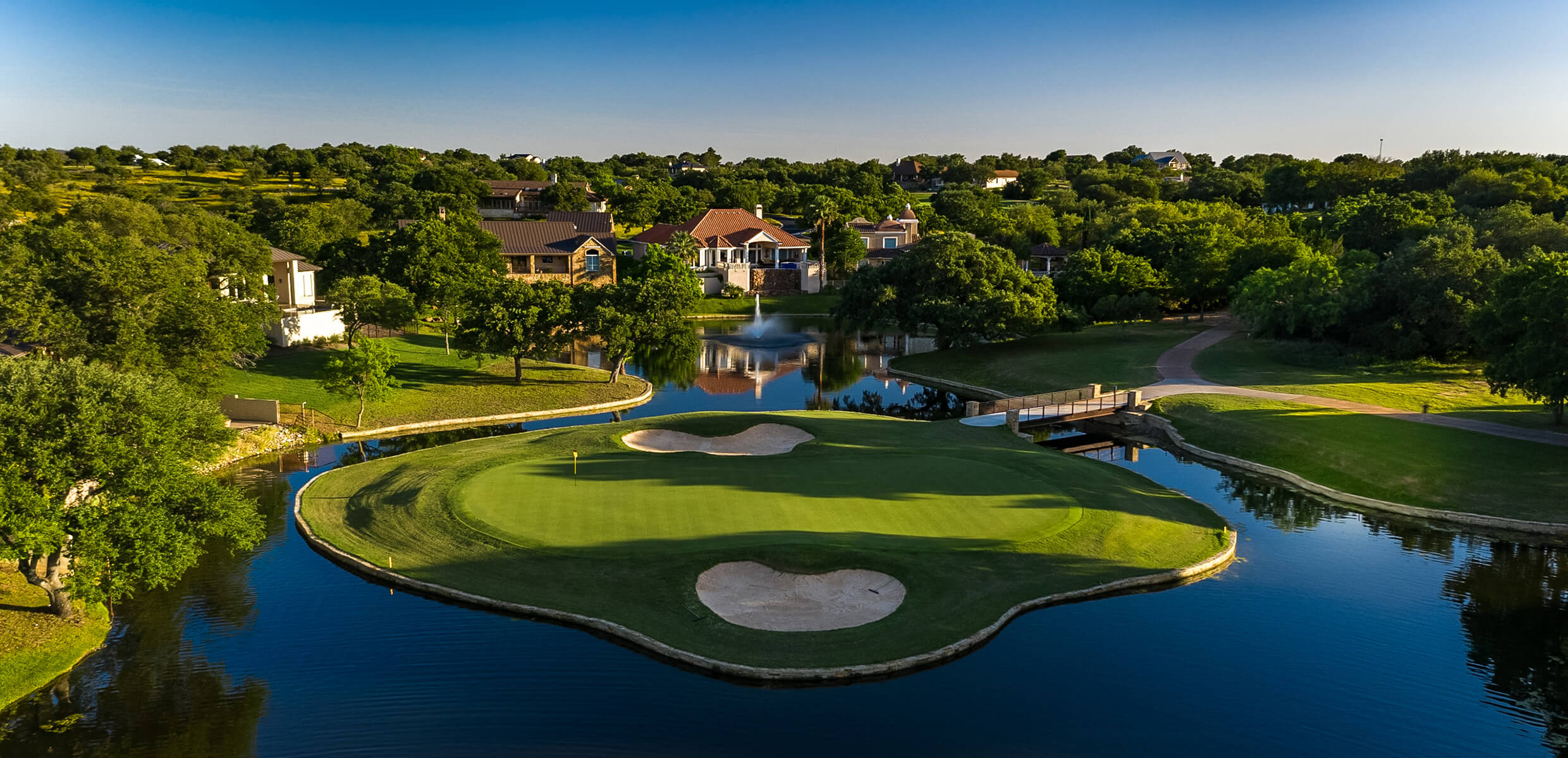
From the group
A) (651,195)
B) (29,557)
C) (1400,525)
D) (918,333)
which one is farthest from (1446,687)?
(651,195)

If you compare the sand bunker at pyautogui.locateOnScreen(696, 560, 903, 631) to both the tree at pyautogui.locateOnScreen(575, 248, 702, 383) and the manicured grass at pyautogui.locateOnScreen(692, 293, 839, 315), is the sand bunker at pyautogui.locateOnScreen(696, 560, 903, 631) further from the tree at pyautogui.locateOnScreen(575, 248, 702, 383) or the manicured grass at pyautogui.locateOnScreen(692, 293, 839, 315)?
the manicured grass at pyautogui.locateOnScreen(692, 293, 839, 315)

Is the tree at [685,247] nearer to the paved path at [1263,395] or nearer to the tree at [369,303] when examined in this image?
the tree at [369,303]

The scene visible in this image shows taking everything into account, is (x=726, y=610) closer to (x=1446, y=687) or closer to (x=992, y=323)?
(x=1446, y=687)

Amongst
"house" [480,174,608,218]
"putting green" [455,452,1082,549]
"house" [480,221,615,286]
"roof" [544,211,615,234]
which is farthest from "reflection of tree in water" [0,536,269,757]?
"house" [480,174,608,218]

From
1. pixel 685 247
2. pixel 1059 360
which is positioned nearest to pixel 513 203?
pixel 685 247

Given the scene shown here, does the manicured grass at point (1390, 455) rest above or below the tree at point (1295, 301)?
below

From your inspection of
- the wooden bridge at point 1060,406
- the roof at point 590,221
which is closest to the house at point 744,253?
the roof at point 590,221
